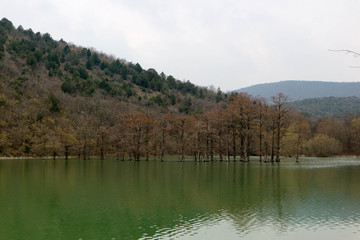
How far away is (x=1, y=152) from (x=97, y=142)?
2466 cm

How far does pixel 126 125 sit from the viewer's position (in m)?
82.3

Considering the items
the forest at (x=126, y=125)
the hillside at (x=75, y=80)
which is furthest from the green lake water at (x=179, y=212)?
the hillside at (x=75, y=80)

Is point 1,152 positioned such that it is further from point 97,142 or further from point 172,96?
point 172,96

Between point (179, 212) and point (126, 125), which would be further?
point (126, 125)

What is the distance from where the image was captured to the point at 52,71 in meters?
143

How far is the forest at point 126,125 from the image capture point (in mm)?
72125

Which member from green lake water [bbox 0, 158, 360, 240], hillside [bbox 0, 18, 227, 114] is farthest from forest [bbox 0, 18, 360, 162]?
green lake water [bbox 0, 158, 360, 240]

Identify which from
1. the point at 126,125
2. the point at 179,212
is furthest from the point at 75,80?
the point at 179,212

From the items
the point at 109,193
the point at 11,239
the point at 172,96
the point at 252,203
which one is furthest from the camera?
the point at 172,96

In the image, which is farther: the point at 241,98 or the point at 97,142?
the point at 97,142

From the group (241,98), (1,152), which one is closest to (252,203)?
(241,98)

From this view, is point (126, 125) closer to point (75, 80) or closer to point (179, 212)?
point (179, 212)

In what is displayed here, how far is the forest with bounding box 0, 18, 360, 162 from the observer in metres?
72.1

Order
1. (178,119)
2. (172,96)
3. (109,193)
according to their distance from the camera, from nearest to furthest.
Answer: (109,193) → (178,119) → (172,96)
